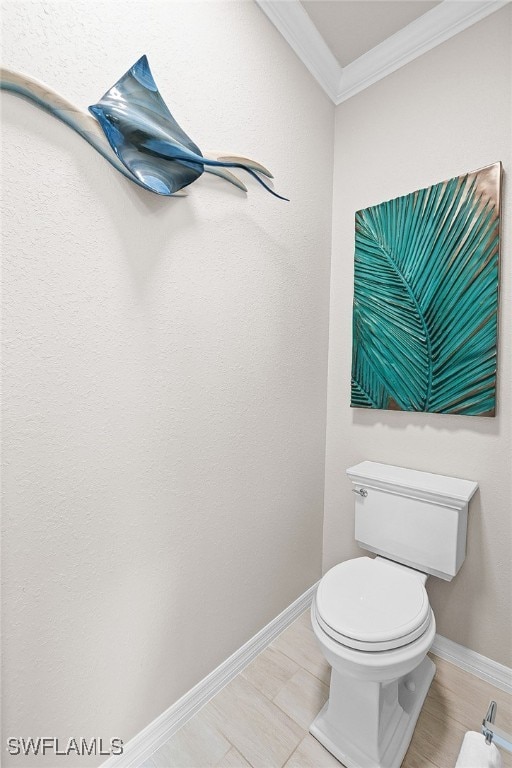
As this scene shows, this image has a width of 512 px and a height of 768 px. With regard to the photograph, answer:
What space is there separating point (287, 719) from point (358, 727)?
251mm

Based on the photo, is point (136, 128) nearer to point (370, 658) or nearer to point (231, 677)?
point (370, 658)

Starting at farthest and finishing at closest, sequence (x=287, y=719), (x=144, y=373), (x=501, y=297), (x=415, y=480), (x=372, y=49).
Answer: (x=372, y=49) → (x=415, y=480) → (x=501, y=297) → (x=287, y=719) → (x=144, y=373)

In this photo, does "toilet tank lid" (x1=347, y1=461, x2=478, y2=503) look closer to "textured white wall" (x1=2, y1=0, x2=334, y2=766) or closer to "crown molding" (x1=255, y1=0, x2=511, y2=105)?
"textured white wall" (x1=2, y1=0, x2=334, y2=766)

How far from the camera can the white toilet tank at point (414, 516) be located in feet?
4.23

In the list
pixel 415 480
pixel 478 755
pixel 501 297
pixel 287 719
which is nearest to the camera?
pixel 478 755

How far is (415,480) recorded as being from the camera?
1.42 metres

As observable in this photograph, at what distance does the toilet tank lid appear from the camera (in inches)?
51.1

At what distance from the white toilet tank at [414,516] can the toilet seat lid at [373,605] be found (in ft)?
0.40

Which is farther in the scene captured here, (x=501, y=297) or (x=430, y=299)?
(x=430, y=299)

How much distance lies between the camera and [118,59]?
2.98 ft

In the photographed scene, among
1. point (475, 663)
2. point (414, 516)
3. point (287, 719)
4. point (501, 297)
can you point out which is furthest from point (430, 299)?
point (287, 719)

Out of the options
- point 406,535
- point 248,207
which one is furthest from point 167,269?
→ point 406,535

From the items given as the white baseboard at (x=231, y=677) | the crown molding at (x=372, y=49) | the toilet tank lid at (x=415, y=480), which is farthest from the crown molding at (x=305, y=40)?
the white baseboard at (x=231, y=677)

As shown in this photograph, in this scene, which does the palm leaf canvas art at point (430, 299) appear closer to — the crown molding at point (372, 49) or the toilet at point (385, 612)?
the toilet at point (385, 612)
